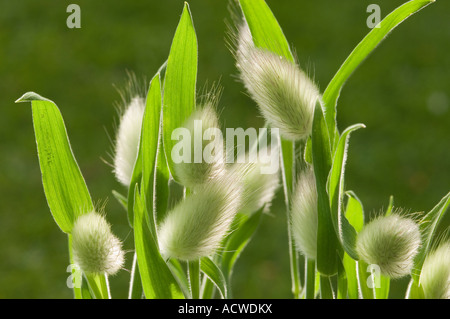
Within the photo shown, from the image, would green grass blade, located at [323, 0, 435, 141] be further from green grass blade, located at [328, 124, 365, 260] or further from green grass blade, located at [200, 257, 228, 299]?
green grass blade, located at [200, 257, 228, 299]

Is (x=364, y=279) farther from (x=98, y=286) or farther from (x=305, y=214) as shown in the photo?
(x=98, y=286)

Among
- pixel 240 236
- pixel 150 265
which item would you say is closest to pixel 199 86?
pixel 240 236

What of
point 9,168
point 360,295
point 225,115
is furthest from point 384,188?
point 360,295

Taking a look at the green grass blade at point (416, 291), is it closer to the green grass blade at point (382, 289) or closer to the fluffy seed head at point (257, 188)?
the green grass blade at point (382, 289)

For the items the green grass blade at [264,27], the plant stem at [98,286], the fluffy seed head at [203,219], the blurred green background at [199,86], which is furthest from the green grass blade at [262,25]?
the blurred green background at [199,86]

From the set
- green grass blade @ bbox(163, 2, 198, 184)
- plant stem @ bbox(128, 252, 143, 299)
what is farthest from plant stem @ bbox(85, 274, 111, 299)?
green grass blade @ bbox(163, 2, 198, 184)

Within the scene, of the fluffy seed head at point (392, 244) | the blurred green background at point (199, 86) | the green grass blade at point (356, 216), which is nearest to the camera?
the fluffy seed head at point (392, 244)

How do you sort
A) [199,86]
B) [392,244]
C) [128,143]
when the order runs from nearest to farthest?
[392,244] < [128,143] < [199,86]
